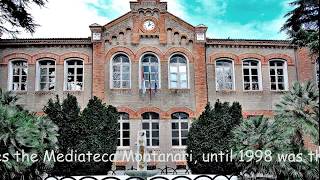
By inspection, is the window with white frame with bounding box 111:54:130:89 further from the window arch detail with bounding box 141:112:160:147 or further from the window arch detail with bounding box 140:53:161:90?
the window arch detail with bounding box 141:112:160:147

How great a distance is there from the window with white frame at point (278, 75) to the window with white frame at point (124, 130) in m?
8.82

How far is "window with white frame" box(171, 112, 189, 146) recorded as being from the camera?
74.8 feet

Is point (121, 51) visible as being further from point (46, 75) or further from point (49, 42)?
point (46, 75)

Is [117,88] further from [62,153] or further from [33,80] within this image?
[62,153]

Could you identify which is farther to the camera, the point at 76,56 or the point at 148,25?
the point at 148,25

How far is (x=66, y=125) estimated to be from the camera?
1697 cm

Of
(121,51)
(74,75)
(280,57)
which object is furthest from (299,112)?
(74,75)

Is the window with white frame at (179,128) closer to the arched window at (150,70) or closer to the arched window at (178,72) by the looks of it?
the arched window at (178,72)

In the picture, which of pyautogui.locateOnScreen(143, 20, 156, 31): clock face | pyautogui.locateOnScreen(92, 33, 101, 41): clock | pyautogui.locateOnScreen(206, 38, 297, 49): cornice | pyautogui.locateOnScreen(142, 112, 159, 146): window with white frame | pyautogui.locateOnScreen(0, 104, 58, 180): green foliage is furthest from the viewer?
pyautogui.locateOnScreen(206, 38, 297, 49): cornice

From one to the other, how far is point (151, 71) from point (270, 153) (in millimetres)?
12351

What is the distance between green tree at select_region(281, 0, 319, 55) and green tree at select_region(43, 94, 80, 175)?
32.9ft

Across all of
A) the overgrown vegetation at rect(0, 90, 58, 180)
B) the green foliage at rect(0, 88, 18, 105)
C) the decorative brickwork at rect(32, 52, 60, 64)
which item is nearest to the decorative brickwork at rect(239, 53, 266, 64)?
the decorative brickwork at rect(32, 52, 60, 64)

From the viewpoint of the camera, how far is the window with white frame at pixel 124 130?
73.8 feet

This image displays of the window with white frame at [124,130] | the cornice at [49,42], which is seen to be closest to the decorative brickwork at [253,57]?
the window with white frame at [124,130]
